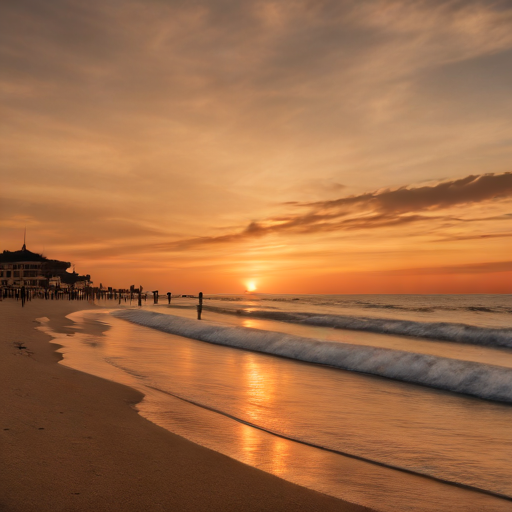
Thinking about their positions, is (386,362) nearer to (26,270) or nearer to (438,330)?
(438,330)

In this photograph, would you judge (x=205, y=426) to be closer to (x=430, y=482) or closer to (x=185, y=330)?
(x=430, y=482)

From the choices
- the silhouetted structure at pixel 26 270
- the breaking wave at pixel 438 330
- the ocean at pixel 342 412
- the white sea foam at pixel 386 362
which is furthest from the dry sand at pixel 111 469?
the silhouetted structure at pixel 26 270

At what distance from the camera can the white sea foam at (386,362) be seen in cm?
1155

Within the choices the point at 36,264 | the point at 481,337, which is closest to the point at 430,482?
the point at 481,337

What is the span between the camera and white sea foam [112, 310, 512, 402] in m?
11.5

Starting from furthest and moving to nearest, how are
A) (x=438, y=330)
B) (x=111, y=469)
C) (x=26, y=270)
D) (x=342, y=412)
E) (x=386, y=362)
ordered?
(x=26, y=270) → (x=438, y=330) → (x=386, y=362) → (x=342, y=412) → (x=111, y=469)

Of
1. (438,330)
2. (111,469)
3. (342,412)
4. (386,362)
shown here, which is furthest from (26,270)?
(111,469)

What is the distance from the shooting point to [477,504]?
14.7ft

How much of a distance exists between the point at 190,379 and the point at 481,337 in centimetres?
2242

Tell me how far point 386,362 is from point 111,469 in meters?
11.5

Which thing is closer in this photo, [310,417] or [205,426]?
[205,426]

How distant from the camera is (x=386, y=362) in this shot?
47.4ft

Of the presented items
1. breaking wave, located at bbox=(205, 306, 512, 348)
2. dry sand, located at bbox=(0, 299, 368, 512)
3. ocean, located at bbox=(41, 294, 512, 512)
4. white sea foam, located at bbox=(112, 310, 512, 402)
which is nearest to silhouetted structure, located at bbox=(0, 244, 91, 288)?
breaking wave, located at bbox=(205, 306, 512, 348)

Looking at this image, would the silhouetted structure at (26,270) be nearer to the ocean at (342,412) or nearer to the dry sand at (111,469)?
the ocean at (342,412)
